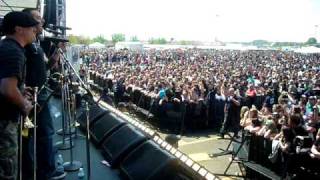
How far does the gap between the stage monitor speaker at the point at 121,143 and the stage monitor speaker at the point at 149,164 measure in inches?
4.7

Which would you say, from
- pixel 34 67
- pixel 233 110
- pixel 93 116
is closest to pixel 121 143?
pixel 34 67

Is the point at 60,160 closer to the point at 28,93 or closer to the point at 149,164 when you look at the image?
the point at 149,164

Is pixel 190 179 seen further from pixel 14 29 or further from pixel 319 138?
pixel 319 138

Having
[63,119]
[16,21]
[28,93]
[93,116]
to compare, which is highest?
[16,21]

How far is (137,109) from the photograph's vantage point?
16.1 meters

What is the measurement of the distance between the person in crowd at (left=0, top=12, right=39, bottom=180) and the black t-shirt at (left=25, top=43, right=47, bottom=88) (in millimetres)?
440

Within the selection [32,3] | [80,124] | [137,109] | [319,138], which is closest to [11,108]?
[80,124]

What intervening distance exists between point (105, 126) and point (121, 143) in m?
1.16

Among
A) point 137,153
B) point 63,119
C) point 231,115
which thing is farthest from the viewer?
point 231,115

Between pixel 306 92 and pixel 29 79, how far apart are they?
17114 millimetres

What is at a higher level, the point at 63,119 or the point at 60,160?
the point at 63,119

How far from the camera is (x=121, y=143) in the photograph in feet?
15.3

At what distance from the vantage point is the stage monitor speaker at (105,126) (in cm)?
534

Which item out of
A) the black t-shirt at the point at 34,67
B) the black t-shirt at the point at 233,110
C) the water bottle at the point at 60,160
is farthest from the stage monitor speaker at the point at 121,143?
the black t-shirt at the point at 233,110
